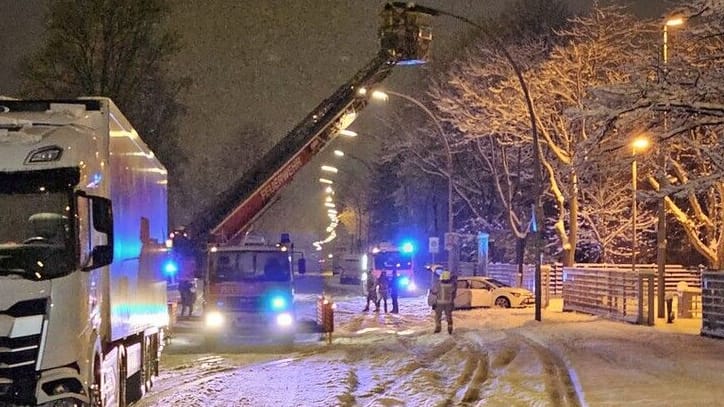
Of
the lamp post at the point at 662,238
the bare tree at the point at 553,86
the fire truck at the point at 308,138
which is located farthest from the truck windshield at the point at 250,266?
the bare tree at the point at 553,86

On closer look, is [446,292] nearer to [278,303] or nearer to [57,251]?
[278,303]

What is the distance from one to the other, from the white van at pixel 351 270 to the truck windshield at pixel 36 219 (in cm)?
5581

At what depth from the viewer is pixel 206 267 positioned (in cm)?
2344

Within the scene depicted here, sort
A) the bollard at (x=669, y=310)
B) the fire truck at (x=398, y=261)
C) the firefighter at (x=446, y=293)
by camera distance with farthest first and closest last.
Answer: the fire truck at (x=398, y=261), the bollard at (x=669, y=310), the firefighter at (x=446, y=293)

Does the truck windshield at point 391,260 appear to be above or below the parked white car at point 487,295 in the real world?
above

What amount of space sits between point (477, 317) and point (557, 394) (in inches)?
721

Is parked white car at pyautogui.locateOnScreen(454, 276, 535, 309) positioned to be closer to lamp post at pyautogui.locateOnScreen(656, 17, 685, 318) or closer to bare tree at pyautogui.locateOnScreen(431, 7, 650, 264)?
bare tree at pyautogui.locateOnScreen(431, 7, 650, 264)

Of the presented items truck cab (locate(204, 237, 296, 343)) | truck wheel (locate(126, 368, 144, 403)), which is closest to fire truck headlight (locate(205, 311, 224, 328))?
truck cab (locate(204, 237, 296, 343))

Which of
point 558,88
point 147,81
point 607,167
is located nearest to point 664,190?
point 607,167

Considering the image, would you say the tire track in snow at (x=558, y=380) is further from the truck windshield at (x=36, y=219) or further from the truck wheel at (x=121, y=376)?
the truck windshield at (x=36, y=219)

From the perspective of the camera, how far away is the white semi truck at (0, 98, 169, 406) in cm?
873

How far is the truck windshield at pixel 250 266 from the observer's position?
23.2 metres

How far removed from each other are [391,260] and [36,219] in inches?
1720

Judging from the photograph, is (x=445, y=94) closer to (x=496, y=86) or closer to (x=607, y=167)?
(x=496, y=86)
